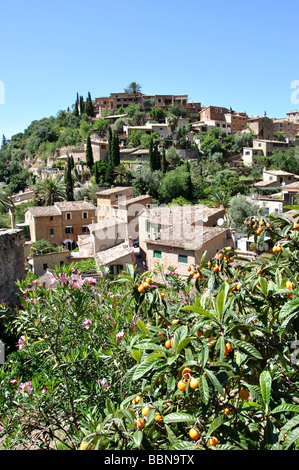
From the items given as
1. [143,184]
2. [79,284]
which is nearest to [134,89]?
[143,184]

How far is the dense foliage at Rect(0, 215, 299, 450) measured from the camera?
7.07 feet

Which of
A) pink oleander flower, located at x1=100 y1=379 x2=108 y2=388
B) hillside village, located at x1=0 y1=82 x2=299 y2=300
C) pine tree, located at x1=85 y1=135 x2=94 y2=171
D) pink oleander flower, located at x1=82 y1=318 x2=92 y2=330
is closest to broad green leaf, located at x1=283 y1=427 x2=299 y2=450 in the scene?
pink oleander flower, located at x1=100 y1=379 x2=108 y2=388

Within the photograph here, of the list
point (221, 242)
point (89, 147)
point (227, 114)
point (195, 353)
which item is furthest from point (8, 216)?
point (227, 114)

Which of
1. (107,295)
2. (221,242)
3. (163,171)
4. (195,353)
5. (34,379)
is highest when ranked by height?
(163,171)

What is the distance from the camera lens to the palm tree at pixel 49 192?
40628 millimetres

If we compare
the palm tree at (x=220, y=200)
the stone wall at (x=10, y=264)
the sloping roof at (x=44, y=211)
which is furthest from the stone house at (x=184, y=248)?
the sloping roof at (x=44, y=211)

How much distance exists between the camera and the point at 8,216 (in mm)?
39219

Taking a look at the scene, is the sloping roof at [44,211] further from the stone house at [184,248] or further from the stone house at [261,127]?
the stone house at [261,127]

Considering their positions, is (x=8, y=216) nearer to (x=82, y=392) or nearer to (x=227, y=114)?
(x=82, y=392)

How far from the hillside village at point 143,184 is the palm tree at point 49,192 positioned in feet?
0.40

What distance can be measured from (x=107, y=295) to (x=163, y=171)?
41330 mm

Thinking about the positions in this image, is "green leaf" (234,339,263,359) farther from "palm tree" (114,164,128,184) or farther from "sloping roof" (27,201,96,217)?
"palm tree" (114,164,128,184)

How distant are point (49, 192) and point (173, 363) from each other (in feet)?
134

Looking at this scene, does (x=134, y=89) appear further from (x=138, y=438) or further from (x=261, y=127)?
(x=138, y=438)
